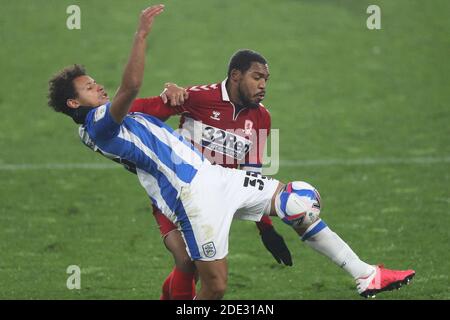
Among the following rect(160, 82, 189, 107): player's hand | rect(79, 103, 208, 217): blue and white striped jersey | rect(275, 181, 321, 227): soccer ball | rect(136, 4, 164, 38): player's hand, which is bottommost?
rect(275, 181, 321, 227): soccer ball

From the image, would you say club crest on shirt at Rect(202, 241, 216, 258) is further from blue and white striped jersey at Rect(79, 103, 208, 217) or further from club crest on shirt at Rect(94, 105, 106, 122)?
→ club crest on shirt at Rect(94, 105, 106, 122)

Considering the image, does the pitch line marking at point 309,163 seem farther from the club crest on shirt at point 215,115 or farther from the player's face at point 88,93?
the player's face at point 88,93

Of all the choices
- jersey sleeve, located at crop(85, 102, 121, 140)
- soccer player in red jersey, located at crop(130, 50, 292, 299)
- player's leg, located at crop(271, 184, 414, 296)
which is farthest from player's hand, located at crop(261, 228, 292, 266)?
jersey sleeve, located at crop(85, 102, 121, 140)

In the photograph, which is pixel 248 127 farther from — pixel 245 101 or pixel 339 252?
pixel 339 252

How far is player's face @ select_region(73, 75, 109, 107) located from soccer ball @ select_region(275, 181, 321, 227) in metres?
1.51

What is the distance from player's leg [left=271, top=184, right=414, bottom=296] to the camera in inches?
282

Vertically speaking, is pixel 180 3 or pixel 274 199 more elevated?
pixel 180 3

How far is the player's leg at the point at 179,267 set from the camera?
7.46 metres

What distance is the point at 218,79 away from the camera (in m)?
16.8

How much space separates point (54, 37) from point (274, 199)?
40.2 feet

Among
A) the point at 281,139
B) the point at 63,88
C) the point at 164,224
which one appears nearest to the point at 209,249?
the point at 164,224
